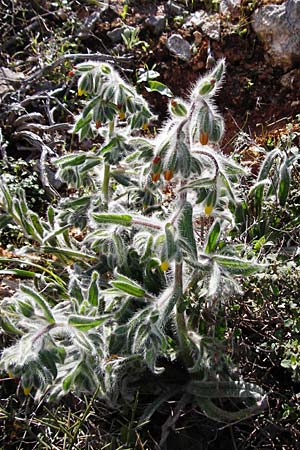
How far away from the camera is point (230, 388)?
9.23 feet

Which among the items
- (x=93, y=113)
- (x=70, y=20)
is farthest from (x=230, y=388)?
(x=70, y=20)

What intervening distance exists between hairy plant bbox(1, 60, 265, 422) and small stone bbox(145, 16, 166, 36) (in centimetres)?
200

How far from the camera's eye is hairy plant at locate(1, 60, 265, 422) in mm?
2363

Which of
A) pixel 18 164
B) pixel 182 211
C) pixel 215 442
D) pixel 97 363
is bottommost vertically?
pixel 215 442

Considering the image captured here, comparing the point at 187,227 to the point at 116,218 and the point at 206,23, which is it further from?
the point at 206,23

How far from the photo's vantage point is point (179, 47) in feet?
15.9

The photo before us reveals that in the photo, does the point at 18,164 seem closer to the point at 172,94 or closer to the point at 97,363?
the point at 172,94

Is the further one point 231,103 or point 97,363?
point 231,103

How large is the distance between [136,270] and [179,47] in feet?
7.63

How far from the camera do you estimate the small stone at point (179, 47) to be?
484 cm

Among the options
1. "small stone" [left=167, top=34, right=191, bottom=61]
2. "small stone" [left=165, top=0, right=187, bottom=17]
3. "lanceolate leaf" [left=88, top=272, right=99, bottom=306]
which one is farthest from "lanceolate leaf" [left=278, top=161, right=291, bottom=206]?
"small stone" [left=165, top=0, right=187, bottom=17]

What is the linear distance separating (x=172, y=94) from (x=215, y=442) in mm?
2659

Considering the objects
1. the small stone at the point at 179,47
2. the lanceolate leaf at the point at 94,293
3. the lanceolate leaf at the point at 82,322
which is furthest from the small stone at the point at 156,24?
the lanceolate leaf at the point at 82,322

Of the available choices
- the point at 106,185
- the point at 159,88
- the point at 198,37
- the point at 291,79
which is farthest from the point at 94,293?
the point at 198,37
